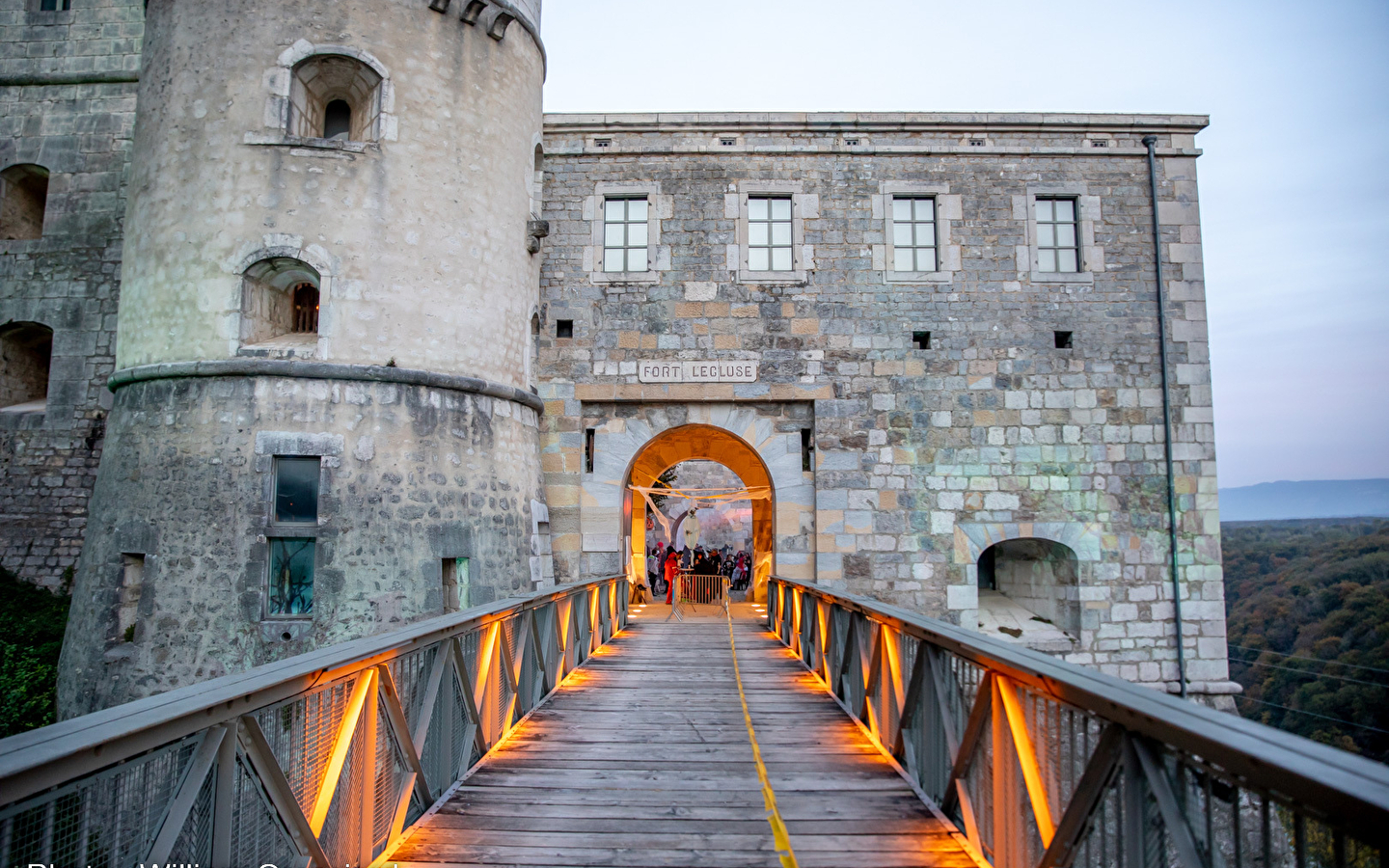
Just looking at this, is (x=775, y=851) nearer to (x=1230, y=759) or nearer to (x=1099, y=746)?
(x=1099, y=746)

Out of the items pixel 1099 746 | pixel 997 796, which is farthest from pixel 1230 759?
pixel 997 796

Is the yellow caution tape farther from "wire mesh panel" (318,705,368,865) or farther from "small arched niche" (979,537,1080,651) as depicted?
"small arched niche" (979,537,1080,651)

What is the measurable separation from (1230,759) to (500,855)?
2428mm

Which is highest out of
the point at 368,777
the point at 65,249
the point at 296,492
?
the point at 65,249

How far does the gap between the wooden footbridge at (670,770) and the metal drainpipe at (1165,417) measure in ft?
21.6

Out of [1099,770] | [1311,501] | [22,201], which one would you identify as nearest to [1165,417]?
[1099,770]

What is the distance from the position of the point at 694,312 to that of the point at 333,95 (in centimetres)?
489

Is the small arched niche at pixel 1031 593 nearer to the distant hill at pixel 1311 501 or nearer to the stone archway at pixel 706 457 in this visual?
the stone archway at pixel 706 457

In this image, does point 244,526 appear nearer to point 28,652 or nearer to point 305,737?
point 28,652

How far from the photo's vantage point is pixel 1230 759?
1573mm

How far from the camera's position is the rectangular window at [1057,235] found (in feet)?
35.6

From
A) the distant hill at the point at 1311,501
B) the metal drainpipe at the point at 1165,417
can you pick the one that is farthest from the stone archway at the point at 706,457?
the distant hill at the point at 1311,501

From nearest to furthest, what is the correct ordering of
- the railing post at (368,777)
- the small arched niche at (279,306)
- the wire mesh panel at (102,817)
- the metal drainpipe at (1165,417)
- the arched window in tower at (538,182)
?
the wire mesh panel at (102,817)
the railing post at (368,777)
the small arched niche at (279,306)
the metal drainpipe at (1165,417)
the arched window in tower at (538,182)

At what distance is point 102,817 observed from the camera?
6.49ft
